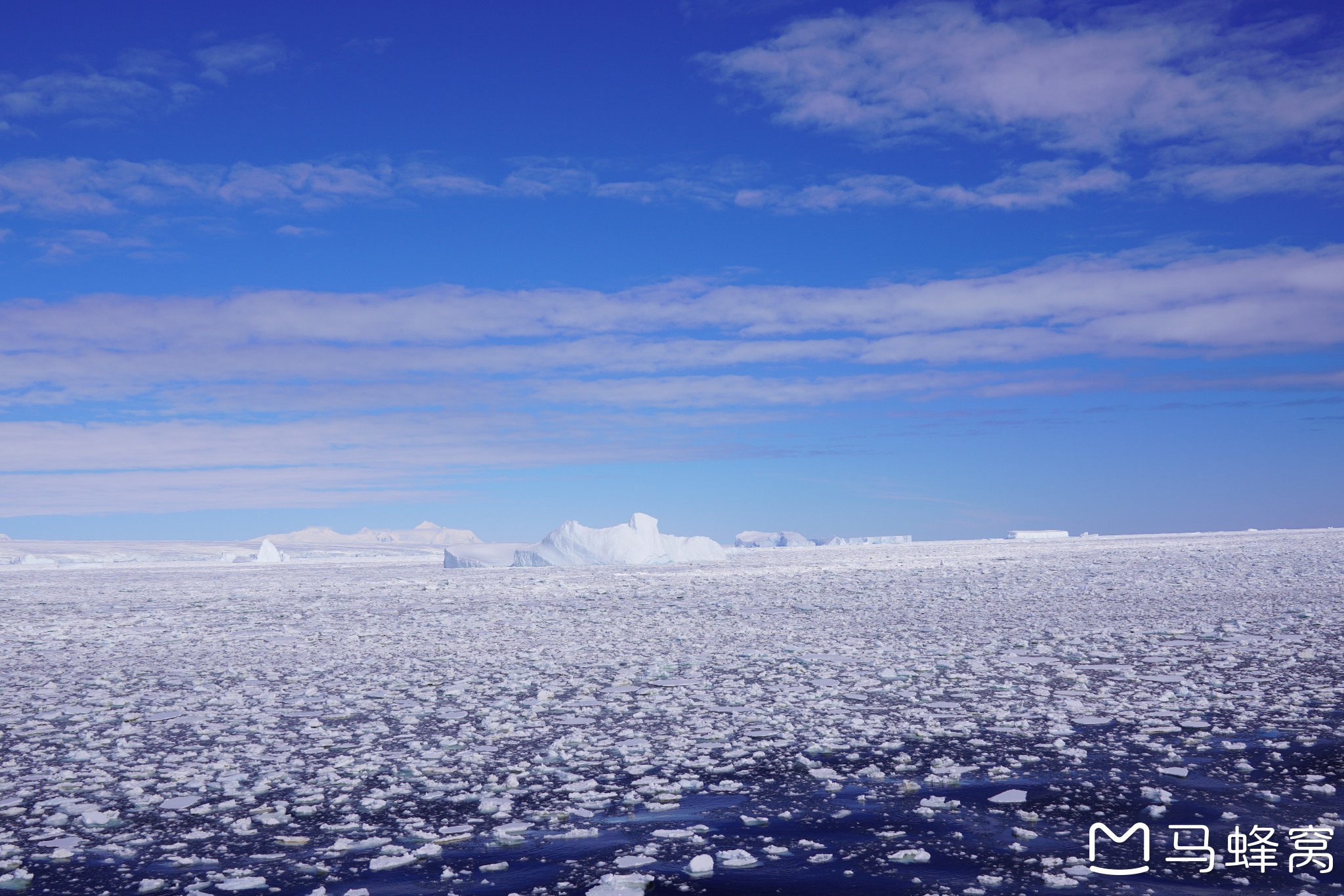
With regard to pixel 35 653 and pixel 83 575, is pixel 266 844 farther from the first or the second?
pixel 83 575

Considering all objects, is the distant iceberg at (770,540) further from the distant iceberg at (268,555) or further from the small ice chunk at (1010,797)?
the small ice chunk at (1010,797)

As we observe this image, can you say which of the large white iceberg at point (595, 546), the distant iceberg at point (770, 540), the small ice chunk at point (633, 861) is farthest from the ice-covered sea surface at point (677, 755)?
the distant iceberg at point (770, 540)

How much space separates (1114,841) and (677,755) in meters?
2.29

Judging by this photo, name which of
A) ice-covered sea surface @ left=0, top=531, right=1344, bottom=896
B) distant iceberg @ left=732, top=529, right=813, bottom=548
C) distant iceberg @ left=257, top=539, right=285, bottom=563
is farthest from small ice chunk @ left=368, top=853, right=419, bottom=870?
distant iceberg @ left=732, top=529, right=813, bottom=548

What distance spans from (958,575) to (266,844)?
2008 centimetres

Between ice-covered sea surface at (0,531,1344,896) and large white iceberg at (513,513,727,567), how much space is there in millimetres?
23159

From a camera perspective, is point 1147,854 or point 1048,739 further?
point 1048,739

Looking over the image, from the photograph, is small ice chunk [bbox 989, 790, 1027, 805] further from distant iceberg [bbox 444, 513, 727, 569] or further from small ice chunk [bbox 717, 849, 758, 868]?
distant iceberg [bbox 444, 513, 727, 569]

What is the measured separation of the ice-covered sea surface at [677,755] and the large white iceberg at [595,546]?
2316 cm

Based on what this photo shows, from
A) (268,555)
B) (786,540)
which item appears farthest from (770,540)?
(268,555)

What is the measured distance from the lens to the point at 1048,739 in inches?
204

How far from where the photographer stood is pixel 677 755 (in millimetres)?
5047

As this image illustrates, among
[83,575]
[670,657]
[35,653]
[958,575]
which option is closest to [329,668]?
[670,657]

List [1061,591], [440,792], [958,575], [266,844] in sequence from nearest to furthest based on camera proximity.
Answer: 1. [266,844]
2. [440,792]
3. [1061,591]
4. [958,575]
